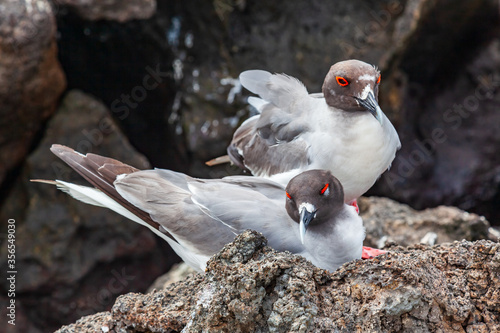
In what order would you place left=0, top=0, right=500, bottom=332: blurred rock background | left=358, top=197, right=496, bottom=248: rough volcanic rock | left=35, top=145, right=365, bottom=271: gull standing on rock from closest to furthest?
left=35, top=145, right=365, bottom=271: gull standing on rock < left=358, top=197, right=496, bottom=248: rough volcanic rock < left=0, top=0, right=500, bottom=332: blurred rock background

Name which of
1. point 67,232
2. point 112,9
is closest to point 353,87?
point 112,9

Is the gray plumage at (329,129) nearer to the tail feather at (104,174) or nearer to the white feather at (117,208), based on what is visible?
the white feather at (117,208)

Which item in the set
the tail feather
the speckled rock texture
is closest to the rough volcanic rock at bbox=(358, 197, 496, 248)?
the tail feather

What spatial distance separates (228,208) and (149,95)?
467 cm

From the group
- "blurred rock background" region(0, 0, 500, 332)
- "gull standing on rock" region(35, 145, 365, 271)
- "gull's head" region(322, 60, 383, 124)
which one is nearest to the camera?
"gull standing on rock" region(35, 145, 365, 271)

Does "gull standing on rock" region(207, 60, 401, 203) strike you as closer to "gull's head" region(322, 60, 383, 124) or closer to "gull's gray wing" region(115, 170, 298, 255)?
"gull's head" region(322, 60, 383, 124)

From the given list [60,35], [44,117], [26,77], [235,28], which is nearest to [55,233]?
[44,117]

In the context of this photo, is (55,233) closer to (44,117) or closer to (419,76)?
(44,117)

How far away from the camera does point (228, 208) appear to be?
4066mm

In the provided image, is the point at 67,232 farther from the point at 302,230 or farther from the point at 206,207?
the point at 302,230

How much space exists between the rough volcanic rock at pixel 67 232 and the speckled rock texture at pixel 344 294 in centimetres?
494

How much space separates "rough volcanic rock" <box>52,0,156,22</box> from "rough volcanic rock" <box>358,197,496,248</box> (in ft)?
12.5

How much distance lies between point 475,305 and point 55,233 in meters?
5.81

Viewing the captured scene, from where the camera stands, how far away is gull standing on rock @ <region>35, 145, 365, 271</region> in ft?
12.5
